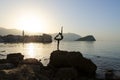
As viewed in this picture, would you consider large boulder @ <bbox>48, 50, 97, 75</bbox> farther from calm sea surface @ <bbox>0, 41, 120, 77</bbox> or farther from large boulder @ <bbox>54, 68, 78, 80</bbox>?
large boulder @ <bbox>54, 68, 78, 80</bbox>

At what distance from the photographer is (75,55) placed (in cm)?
3425

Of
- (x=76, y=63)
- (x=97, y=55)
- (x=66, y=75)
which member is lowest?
(x=97, y=55)

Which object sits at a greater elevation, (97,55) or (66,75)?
(66,75)

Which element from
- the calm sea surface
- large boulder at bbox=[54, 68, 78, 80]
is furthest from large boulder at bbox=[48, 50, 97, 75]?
large boulder at bbox=[54, 68, 78, 80]

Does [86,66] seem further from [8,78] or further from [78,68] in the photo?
[8,78]

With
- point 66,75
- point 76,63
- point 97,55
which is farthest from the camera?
point 97,55

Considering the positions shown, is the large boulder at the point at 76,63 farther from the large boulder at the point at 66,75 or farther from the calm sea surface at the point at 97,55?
the large boulder at the point at 66,75

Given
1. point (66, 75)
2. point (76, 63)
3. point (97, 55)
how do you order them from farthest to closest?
point (97, 55) < point (76, 63) < point (66, 75)

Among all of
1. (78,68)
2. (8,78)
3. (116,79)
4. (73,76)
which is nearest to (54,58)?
(78,68)

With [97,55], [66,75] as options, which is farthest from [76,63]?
[97,55]

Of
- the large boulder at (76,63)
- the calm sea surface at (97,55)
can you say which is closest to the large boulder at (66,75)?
the large boulder at (76,63)

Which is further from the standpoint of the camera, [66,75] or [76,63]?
[76,63]

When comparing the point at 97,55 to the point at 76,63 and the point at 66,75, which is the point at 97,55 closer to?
the point at 76,63

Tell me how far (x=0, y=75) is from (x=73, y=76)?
13.8 metres
